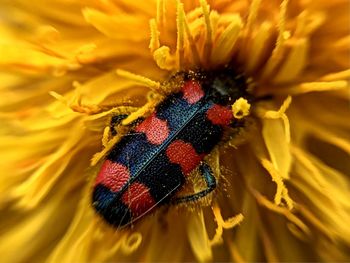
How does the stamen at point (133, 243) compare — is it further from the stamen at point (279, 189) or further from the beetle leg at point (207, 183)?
the stamen at point (279, 189)

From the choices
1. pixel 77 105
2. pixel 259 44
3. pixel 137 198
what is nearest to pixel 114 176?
pixel 137 198

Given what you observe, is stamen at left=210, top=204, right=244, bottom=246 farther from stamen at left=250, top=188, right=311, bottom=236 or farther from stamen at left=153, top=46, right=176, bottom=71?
stamen at left=153, top=46, right=176, bottom=71

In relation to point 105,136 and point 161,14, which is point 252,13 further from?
point 105,136

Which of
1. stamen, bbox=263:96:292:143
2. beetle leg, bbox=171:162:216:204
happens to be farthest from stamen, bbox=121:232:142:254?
stamen, bbox=263:96:292:143

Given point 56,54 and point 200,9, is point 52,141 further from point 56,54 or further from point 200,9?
point 200,9

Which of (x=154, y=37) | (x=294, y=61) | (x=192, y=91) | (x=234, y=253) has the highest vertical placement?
(x=154, y=37)

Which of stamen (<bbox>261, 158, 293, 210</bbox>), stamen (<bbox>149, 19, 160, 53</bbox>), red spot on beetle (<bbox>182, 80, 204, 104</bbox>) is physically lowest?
stamen (<bbox>261, 158, 293, 210</bbox>)

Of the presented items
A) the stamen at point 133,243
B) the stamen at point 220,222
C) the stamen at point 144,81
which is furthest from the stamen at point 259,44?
the stamen at point 133,243
